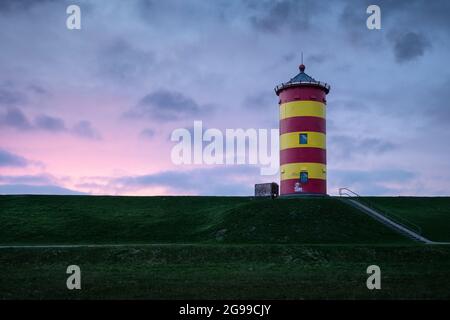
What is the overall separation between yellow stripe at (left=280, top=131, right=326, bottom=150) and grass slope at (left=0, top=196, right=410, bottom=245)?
5390 millimetres

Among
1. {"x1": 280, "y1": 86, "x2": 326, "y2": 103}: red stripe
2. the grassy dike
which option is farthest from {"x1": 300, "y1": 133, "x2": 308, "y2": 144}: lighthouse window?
the grassy dike

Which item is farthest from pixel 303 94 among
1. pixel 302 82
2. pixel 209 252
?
pixel 209 252

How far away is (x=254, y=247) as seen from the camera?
1068 inches

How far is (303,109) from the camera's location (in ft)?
142

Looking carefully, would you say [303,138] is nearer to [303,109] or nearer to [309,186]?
[303,109]

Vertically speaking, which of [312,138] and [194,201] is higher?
[312,138]

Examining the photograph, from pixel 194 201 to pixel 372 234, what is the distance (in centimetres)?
1828

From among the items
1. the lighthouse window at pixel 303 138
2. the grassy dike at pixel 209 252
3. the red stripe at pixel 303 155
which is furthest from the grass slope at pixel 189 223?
the lighthouse window at pixel 303 138

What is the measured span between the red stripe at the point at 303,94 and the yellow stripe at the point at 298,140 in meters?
3.15

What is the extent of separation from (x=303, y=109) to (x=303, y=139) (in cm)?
268

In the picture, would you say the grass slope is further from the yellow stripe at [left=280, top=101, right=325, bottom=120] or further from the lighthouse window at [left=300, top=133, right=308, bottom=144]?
the yellow stripe at [left=280, top=101, right=325, bottom=120]

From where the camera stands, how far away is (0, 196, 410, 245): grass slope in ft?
108
